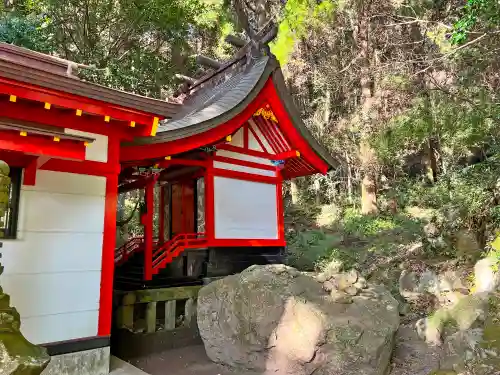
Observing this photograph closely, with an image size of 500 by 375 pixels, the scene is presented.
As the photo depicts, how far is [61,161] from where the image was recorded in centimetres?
509

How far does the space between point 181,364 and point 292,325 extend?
222 centimetres

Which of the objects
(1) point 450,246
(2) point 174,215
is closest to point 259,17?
(2) point 174,215

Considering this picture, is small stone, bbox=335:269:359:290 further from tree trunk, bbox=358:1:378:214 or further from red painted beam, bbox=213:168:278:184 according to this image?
tree trunk, bbox=358:1:378:214

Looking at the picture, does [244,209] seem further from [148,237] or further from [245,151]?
[148,237]

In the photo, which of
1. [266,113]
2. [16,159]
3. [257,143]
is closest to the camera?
[16,159]

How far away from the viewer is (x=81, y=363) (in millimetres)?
4934

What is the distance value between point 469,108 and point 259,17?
9348mm

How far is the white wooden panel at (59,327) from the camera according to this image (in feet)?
15.4

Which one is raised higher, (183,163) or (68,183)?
→ (183,163)

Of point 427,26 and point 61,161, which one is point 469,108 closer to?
point 427,26

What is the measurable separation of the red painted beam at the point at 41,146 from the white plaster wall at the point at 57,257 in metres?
0.81

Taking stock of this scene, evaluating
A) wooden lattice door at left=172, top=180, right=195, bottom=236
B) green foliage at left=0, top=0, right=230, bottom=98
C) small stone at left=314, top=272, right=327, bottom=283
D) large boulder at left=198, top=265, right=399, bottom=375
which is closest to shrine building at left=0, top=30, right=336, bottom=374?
wooden lattice door at left=172, top=180, right=195, bottom=236

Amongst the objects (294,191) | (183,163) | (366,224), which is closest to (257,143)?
(183,163)

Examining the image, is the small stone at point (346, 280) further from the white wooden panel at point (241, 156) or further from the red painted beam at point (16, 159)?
the red painted beam at point (16, 159)
